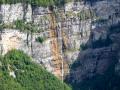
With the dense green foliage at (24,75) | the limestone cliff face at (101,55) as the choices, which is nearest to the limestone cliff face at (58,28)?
the limestone cliff face at (101,55)

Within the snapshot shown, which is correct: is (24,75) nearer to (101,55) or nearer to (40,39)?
(40,39)

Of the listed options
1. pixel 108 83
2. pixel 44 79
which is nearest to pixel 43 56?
pixel 44 79

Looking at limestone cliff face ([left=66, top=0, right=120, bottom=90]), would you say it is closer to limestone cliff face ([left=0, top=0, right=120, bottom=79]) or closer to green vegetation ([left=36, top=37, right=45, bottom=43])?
limestone cliff face ([left=0, top=0, right=120, bottom=79])

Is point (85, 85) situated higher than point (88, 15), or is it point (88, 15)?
point (88, 15)

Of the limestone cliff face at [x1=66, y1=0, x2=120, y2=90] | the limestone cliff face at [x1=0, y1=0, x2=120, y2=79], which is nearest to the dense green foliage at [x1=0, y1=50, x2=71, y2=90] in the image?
the limestone cliff face at [x1=0, y1=0, x2=120, y2=79]

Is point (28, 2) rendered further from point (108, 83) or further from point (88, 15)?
point (108, 83)

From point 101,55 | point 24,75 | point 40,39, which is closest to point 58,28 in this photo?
point 40,39
